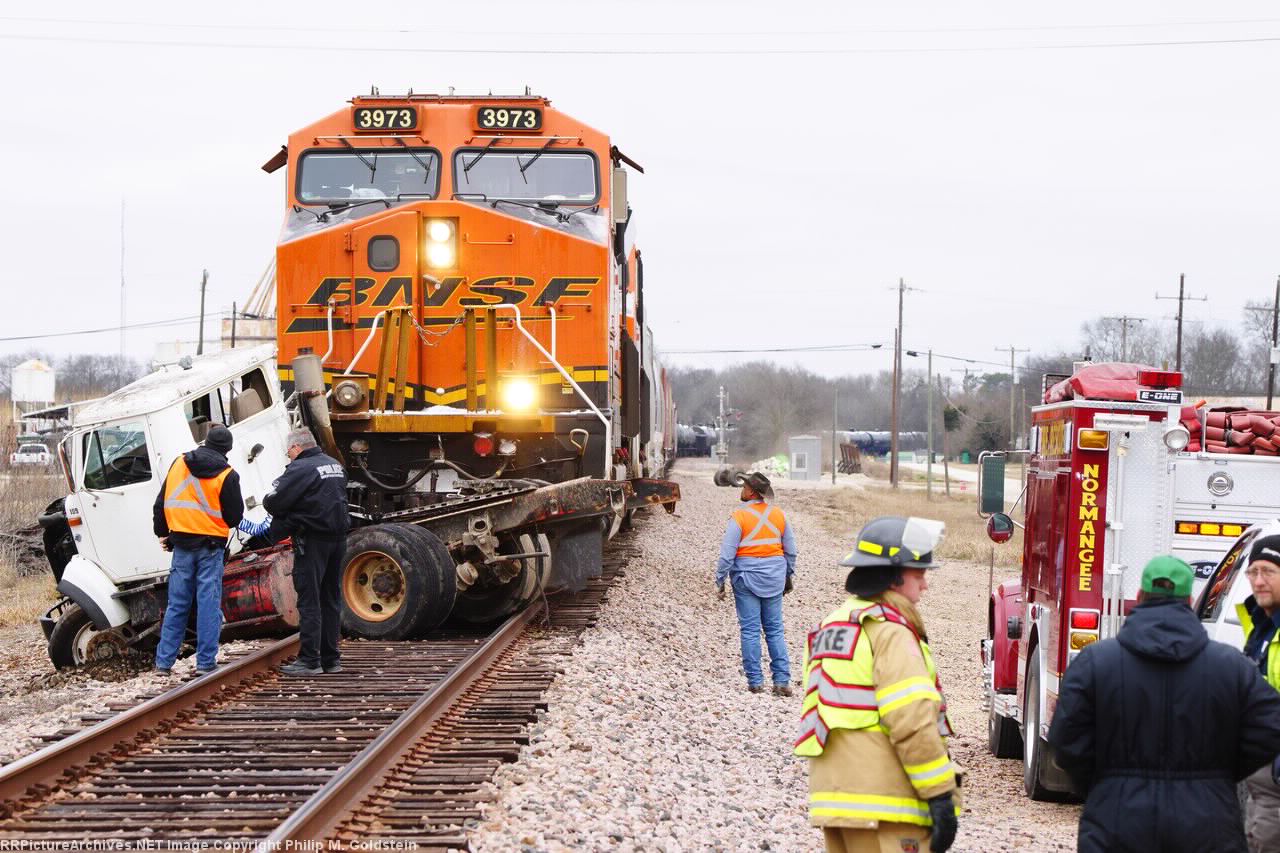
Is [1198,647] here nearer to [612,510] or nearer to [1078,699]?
[1078,699]

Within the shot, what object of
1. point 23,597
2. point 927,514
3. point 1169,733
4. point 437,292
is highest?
point 437,292

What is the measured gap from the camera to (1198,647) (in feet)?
13.5

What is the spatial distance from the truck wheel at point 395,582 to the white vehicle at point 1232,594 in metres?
6.35

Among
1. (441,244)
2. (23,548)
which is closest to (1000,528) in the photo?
(441,244)

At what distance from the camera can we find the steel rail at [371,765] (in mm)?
5512

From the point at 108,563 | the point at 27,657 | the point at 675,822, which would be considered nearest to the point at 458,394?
the point at 108,563

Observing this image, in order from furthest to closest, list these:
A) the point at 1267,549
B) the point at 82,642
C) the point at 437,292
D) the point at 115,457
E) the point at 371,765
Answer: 1. the point at 437,292
2. the point at 82,642
3. the point at 115,457
4. the point at 371,765
5. the point at 1267,549

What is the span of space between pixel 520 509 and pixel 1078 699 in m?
7.53

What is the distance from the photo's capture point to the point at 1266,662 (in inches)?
195

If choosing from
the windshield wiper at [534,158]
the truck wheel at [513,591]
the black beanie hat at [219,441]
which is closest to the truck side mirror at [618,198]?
the windshield wiper at [534,158]

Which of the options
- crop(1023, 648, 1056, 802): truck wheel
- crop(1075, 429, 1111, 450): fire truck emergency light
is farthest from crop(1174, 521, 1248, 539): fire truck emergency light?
crop(1023, 648, 1056, 802): truck wheel

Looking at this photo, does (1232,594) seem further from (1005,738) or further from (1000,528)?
(1005,738)

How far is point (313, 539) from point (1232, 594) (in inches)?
244

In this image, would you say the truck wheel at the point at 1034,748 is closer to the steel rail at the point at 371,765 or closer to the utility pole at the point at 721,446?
the steel rail at the point at 371,765
